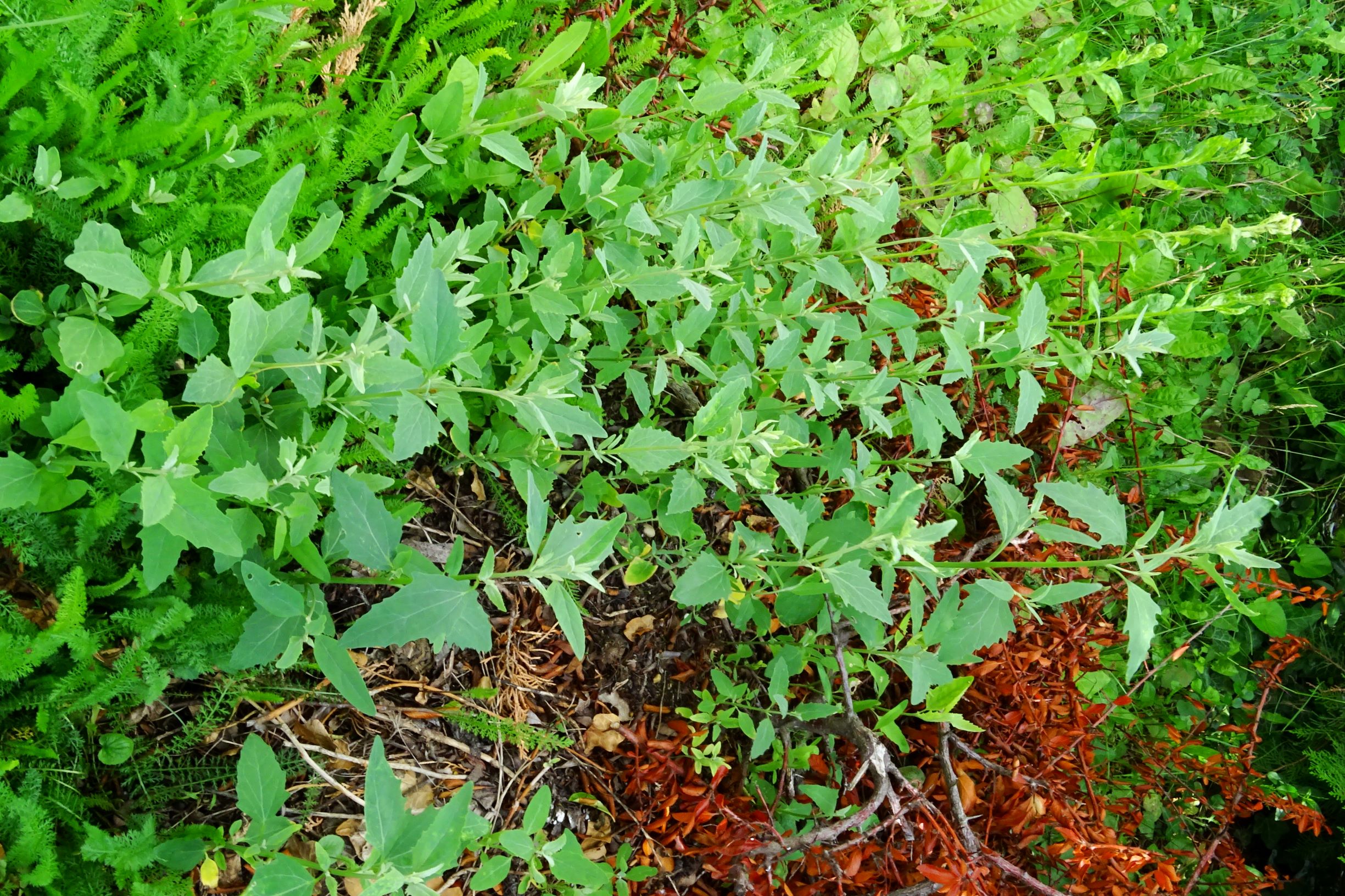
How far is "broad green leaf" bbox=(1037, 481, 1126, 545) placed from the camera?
1578mm

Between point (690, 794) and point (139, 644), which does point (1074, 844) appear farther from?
point (139, 644)

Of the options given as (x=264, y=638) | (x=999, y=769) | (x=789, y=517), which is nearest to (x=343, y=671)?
(x=264, y=638)

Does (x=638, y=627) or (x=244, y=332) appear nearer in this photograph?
(x=244, y=332)

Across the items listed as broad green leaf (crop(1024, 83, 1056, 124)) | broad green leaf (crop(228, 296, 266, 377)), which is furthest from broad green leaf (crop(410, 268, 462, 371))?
→ broad green leaf (crop(1024, 83, 1056, 124))

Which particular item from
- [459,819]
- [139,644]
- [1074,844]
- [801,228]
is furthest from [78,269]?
[1074,844]

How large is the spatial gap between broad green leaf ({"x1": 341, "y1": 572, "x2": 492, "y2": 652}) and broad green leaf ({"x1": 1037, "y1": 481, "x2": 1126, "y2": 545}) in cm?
104

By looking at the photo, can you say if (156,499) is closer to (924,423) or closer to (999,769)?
(924,423)

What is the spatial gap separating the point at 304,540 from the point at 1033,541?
7.31 ft

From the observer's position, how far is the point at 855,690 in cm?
264

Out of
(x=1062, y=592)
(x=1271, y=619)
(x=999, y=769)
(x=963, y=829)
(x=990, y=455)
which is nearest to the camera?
(x=1062, y=592)

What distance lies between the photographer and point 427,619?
4.32ft

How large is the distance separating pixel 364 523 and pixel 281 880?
0.52m

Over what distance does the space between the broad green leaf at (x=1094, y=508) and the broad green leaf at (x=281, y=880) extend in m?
1.37

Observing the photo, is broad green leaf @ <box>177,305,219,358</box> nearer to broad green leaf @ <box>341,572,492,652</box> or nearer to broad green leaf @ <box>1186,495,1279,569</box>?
broad green leaf @ <box>341,572,492,652</box>
